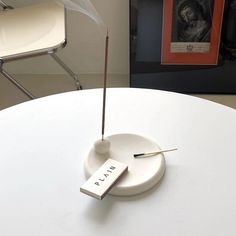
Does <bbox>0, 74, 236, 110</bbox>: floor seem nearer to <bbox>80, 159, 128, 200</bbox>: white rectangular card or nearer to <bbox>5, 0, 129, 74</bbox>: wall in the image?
<bbox>5, 0, 129, 74</bbox>: wall

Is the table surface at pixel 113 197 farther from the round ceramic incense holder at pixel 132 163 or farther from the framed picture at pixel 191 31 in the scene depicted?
the framed picture at pixel 191 31

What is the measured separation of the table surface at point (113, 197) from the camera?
30.6 inches

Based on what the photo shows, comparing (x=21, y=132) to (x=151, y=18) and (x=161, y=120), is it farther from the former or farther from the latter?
(x=151, y=18)

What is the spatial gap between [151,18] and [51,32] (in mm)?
619

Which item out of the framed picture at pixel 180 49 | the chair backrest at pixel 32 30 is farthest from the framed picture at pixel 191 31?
the chair backrest at pixel 32 30

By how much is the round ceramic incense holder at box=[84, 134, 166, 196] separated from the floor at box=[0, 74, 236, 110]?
4.08ft

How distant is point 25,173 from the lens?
0.90 meters

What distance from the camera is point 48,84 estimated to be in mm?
2230

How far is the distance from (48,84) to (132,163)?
1.41 m

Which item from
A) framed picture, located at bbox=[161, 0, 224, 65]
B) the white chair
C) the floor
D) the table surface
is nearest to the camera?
the table surface

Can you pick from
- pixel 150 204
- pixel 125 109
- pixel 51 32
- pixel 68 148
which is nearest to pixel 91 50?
pixel 51 32

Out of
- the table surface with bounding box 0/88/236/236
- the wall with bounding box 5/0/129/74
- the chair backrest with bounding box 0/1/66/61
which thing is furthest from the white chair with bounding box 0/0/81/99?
the table surface with bounding box 0/88/236/236

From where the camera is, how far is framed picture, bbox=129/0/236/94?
194 cm

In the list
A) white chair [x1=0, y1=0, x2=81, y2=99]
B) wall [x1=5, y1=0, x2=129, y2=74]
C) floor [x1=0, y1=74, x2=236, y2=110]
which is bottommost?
floor [x1=0, y1=74, x2=236, y2=110]
